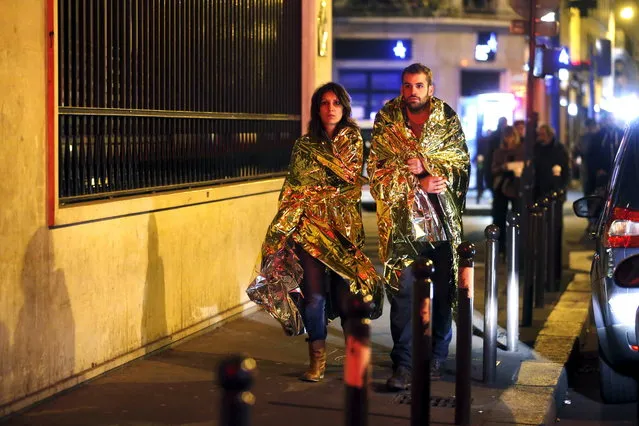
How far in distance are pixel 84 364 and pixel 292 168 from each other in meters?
1.77

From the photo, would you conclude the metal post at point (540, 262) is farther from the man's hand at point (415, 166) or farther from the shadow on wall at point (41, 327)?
the shadow on wall at point (41, 327)

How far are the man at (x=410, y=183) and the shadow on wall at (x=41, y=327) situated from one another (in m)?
1.99

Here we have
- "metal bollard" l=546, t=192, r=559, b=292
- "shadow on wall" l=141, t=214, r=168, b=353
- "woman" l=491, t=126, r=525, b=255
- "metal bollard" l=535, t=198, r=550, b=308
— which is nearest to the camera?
"shadow on wall" l=141, t=214, r=168, b=353

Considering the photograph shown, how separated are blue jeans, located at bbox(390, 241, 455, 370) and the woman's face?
3.30ft

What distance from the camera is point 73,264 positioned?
7.29 m

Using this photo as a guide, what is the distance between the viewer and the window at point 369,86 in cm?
4119

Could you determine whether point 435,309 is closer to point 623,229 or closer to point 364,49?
point 623,229

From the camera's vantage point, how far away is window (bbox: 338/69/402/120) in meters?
41.2

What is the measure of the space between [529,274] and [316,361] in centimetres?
351

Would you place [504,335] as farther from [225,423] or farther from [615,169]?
[225,423]

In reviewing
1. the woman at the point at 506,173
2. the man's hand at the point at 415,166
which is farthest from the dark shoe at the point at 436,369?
Answer: the woman at the point at 506,173

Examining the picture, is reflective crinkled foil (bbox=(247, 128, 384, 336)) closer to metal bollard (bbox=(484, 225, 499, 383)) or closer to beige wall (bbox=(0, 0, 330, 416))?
metal bollard (bbox=(484, 225, 499, 383))

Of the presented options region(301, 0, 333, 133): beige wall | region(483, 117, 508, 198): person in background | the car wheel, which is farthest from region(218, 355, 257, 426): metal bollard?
region(483, 117, 508, 198): person in background

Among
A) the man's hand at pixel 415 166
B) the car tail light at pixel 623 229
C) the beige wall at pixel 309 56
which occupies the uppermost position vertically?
the beige wall at pixel 309 56
